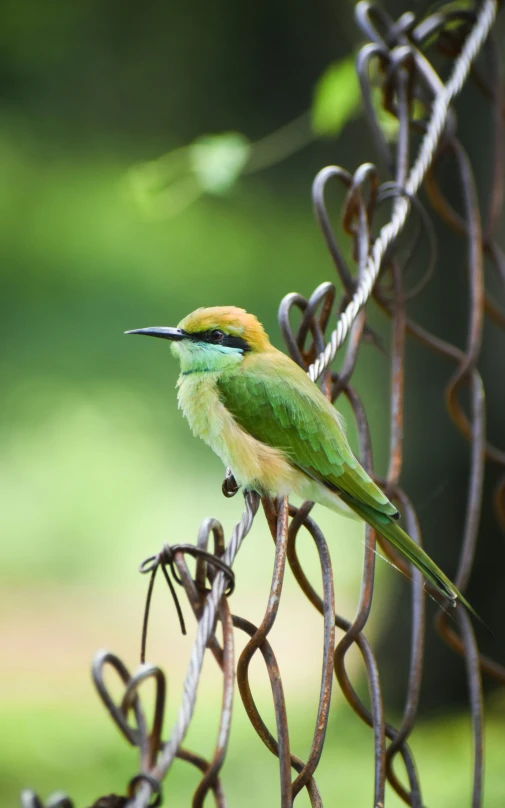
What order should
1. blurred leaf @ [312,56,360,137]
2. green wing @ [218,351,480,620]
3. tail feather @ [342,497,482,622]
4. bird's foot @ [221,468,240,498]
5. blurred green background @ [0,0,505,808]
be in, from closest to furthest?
tail feather @ [342,497,482,622], green wing @ [218,351,480,620], bird's foot @ [221,468,240,498], blurred leaf @ [312,56,360,137], blurred green background @ [0,0,505,808]

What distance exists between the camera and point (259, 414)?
4.29ft

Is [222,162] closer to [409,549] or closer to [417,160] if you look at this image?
[417,160]

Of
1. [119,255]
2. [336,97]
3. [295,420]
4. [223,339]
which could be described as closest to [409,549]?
[295,420]

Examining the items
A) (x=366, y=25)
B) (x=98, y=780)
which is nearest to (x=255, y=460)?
(x=366, y=25)

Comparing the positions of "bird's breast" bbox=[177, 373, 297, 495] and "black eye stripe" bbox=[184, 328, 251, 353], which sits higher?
"black eye stripe" bbox=[184, 328, 251, 353]

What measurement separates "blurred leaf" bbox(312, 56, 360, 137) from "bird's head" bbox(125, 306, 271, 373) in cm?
59

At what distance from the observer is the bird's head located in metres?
1.33

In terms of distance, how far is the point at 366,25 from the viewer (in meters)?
1.36

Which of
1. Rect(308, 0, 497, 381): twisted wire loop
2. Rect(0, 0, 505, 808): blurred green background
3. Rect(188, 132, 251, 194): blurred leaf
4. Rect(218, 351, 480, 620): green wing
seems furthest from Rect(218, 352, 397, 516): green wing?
Rect(0, 0, 505, 808): blurred green background

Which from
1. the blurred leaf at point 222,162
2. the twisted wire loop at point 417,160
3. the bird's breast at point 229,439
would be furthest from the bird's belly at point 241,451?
the blurred leaf at point 222,162

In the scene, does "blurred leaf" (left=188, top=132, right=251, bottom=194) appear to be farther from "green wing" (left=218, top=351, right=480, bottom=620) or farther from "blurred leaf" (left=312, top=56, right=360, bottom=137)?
"green wing" (left=218, top=351, right=480, bottom=620)

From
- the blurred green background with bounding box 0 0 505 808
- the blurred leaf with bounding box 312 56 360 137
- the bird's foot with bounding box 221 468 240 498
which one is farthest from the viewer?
the blurred green background with bounding box 0 0 505 808

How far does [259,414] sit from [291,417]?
0.18 feet

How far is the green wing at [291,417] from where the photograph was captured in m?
1.23
